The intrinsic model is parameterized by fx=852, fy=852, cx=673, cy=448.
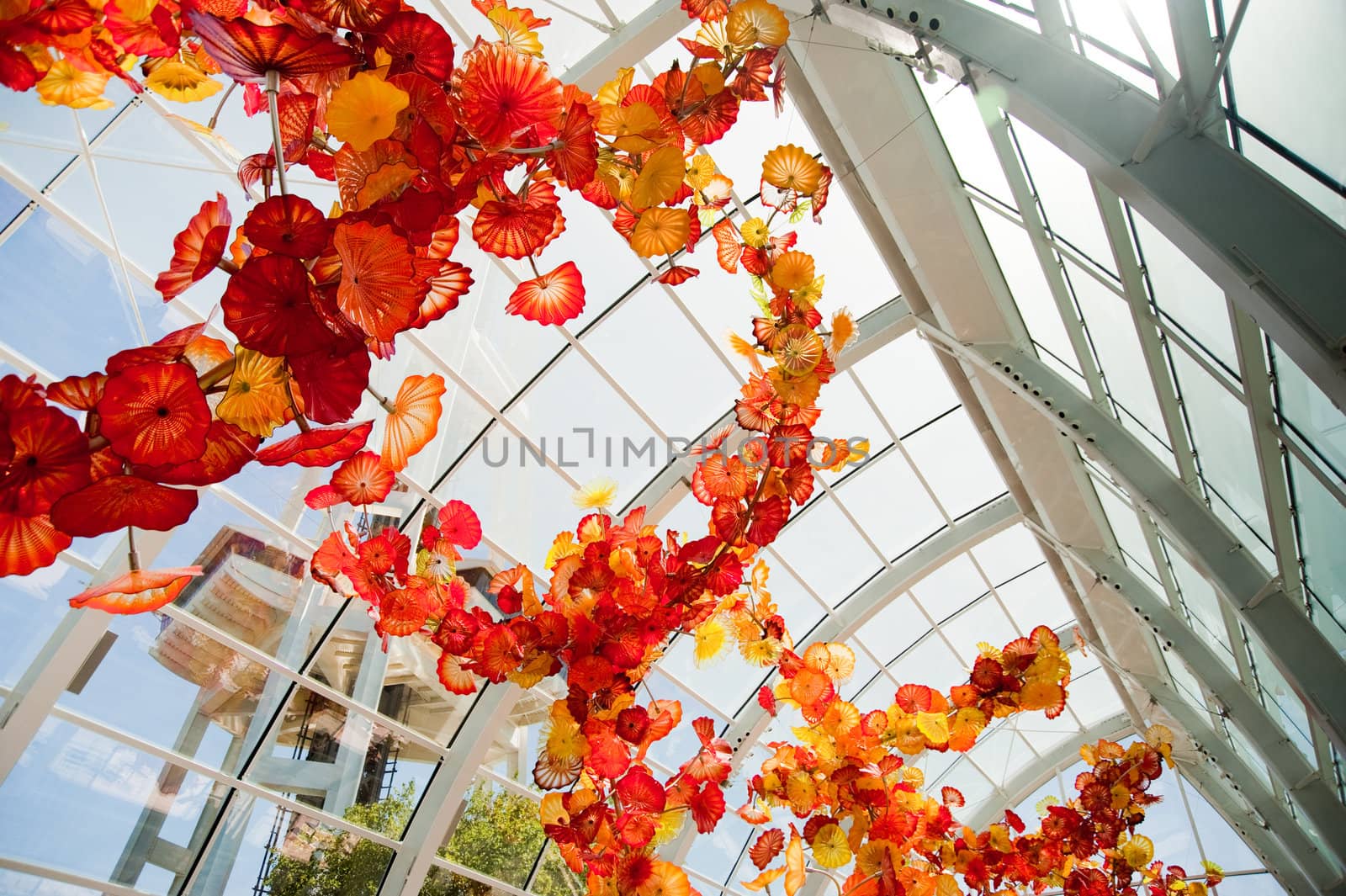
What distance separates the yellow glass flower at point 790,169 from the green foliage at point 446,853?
407 inches

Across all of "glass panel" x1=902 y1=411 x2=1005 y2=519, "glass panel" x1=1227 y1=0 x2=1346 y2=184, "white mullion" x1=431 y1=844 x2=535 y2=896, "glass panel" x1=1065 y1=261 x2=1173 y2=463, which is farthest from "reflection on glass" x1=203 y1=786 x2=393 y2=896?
"glass panel" x1=1227 y1=0 x2=1346 y2=184

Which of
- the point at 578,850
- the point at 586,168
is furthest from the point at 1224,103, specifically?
the point at 578,850

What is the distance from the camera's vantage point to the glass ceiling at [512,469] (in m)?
5.83

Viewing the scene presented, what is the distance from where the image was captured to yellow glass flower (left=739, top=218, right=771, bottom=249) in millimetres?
3838

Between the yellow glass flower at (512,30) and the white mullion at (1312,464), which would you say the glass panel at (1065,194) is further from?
the yellow glass flower at (512,30)

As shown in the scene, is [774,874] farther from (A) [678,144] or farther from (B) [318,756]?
(B) [318,756]

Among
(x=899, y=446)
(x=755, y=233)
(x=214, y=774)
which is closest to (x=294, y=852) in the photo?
(x=214, y=774)

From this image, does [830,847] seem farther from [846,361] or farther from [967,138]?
[846,361]

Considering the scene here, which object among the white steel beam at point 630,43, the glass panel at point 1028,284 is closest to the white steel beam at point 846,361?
the glass panel at point 1028,284

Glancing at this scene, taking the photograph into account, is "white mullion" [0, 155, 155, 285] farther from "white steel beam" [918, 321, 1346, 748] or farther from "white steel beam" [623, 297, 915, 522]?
"white steel beam" [918, 321, 1346, 748]

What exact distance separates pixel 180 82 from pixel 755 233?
2.31 m

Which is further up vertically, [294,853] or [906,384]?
[906,384]

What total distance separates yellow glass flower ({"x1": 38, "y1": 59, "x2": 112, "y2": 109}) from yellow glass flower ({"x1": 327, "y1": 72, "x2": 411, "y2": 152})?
0.75 m

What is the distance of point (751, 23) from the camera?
2938mm
